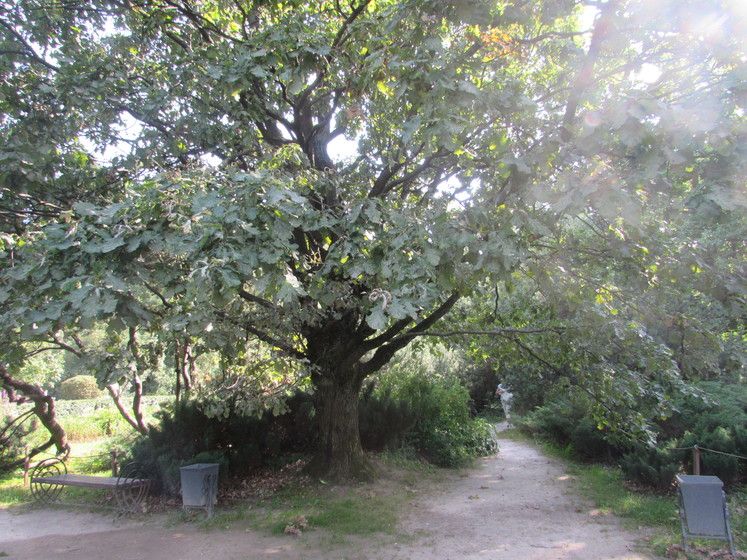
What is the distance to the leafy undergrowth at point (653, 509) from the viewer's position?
5.14 meters

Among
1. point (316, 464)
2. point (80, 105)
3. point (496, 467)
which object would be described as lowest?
point (496, 467)

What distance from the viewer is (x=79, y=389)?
1013 inches

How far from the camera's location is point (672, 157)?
3.35m

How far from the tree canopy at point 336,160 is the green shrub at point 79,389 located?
857 inches

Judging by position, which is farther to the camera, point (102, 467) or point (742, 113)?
point (102, 467)

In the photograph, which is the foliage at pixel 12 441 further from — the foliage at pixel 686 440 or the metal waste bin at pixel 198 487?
the foliage at pixel 686 440

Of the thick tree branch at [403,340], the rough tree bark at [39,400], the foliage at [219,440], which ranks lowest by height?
the foliage at [219,440]

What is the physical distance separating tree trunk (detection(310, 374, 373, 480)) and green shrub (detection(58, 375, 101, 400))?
2172 cm

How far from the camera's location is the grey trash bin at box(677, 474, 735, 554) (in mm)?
4887

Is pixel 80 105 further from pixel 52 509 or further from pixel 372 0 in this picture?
pixel 52 509

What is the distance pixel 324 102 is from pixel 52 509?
7.82 metres

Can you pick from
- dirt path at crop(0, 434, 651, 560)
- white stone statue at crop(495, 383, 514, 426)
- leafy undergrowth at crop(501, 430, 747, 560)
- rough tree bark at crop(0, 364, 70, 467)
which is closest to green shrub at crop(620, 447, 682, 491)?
leafy undergrowth at crop(501, 430, 747, 560)

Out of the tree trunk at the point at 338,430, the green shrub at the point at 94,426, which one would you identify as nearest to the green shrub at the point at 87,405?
the green shrub at the point at 94,426

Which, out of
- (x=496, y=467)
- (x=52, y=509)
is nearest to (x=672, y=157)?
(x=496, y=467)
